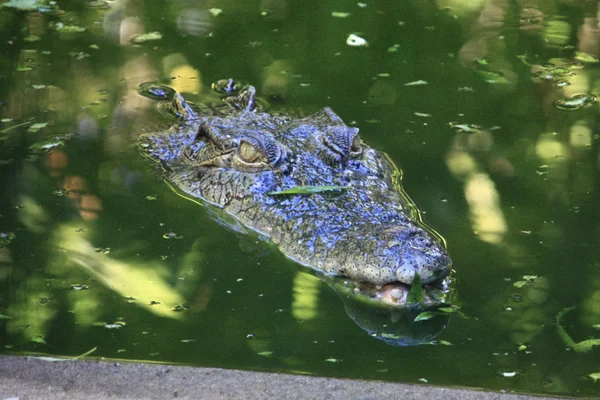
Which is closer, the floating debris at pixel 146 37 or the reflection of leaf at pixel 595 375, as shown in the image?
the reflection of leaf at pixel 595 375

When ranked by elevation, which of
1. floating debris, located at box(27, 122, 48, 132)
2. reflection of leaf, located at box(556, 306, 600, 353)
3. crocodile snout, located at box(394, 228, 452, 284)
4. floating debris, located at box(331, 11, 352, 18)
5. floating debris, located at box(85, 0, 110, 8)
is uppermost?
crocodile snout, located at box(394, 228, 452, 284)

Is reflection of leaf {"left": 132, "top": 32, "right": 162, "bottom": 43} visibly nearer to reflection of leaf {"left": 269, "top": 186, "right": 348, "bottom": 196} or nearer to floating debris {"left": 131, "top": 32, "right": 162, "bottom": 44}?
floating debris {"left": 131, "top": 32, "right": 162, "bottom": 44}

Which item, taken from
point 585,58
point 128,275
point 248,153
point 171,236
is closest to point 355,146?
point 248,153

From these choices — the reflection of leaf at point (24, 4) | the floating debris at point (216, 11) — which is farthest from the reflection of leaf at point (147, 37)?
the reflection of leaf at point (24, 4)

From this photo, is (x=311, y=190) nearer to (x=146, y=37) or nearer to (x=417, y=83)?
(x=417, y=83)

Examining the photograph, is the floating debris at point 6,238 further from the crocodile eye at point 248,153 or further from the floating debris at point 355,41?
the floating debris at point 355,41

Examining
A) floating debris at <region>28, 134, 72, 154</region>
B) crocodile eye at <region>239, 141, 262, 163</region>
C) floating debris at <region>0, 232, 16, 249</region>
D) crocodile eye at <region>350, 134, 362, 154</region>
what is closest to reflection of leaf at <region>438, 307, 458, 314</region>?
crocodile eye at <region>350, 134, 362, 154</region>
